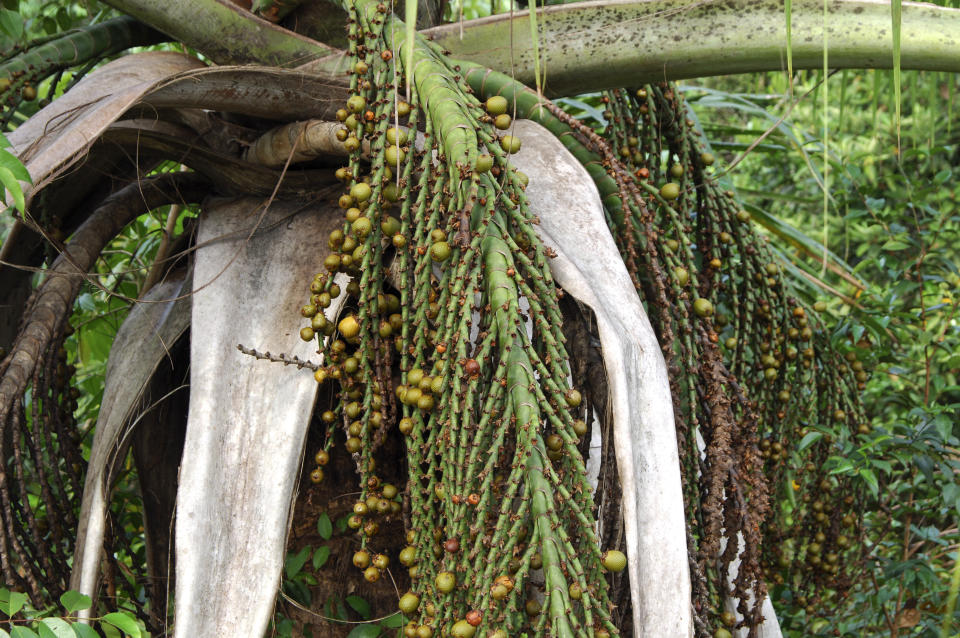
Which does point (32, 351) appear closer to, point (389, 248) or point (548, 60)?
point (389, 248)

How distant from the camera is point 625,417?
0.88 metres

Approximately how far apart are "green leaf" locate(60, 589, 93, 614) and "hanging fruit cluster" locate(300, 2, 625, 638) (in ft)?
1.01

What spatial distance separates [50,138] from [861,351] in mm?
1524

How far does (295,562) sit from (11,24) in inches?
42.4

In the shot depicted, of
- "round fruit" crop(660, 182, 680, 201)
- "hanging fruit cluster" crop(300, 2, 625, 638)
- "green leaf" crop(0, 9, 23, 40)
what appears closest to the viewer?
"hanging fruit cluster" crop(300, 2, 625, 638)

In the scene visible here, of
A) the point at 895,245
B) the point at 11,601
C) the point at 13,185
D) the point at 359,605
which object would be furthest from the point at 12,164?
the point at 895,245

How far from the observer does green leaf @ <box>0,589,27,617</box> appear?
1.00m

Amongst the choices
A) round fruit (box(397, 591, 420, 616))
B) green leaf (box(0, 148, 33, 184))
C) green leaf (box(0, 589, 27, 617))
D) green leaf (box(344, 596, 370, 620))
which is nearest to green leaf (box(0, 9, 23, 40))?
green leaf (box(0, 148, 33, 184))

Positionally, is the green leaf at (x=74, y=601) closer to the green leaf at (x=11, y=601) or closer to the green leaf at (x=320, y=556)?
the green leaf at (x=11, y=601)

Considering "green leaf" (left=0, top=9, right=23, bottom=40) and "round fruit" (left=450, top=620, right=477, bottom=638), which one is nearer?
"round fruit" (left=450, top=620, right=477, bottom=638)

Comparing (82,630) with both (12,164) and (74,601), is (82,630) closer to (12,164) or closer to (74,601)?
(74,601)

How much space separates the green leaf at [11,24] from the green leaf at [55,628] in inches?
41.8

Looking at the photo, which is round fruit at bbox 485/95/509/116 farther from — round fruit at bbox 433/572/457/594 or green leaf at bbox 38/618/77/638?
green leaf at bbox 38/618/77/638

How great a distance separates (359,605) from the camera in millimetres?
1250
